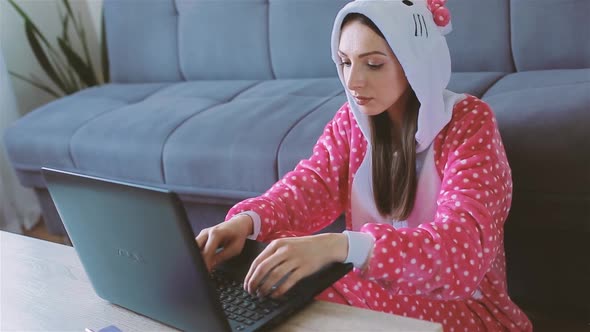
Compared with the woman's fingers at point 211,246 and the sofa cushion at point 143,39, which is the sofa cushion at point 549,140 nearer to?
the woman's fingers at point 211,246

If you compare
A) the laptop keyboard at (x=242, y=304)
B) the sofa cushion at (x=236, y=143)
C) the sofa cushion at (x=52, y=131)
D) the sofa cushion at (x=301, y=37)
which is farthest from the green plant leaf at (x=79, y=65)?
the laptop keyboard at (x=242, y=304)

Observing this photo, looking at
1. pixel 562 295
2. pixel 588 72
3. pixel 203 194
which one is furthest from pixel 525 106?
pixel 203 194

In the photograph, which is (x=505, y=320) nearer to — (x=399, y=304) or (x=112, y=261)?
(x=399, y=304)

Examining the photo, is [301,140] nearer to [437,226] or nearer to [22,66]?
[437,226]

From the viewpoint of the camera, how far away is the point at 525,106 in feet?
4.56

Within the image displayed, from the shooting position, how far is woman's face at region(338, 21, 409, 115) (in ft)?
3.56

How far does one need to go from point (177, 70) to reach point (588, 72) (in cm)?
158

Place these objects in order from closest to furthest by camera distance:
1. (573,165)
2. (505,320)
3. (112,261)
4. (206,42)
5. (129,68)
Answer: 1. (112,261)
2. (505,320)
3. (573,165)
4. (206,42)
5. (129,68)

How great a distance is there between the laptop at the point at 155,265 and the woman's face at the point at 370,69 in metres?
0.36

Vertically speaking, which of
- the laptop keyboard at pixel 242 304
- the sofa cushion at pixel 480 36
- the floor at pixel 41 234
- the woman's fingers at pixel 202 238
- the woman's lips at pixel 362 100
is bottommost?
the floor at pixel 41 234

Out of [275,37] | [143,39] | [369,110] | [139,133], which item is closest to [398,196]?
[369,110]

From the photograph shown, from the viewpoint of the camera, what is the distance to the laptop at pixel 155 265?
2.32 ft

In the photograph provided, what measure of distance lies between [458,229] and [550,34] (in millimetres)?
1028

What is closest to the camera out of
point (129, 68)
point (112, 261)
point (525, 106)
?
point (112, 261)
